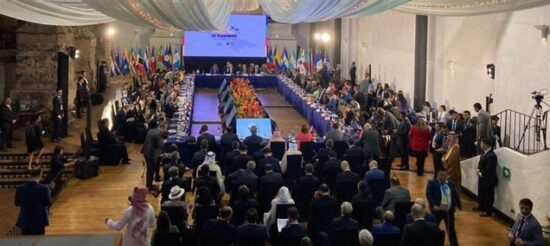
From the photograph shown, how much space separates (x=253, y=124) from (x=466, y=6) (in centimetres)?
871

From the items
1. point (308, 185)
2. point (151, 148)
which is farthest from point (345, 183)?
point (151, 148)

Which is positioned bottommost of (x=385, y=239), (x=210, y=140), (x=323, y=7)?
(x=385, y=239)

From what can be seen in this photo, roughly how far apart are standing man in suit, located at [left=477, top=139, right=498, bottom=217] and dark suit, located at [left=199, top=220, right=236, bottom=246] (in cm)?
550

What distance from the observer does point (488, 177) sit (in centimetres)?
1201

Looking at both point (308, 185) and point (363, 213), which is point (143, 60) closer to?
point (308, 185)

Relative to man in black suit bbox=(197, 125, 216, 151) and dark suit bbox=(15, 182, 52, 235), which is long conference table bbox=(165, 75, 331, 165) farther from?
dark suit bbox=(15, 182, 52, 235)

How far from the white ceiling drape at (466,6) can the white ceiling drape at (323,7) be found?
388mm

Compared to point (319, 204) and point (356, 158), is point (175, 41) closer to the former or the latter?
point (356, 158)

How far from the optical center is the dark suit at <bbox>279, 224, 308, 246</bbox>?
803 centimetres

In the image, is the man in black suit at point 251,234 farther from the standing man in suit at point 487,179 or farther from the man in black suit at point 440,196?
the standing man in suit at point 487,179

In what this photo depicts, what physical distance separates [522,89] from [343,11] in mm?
8254

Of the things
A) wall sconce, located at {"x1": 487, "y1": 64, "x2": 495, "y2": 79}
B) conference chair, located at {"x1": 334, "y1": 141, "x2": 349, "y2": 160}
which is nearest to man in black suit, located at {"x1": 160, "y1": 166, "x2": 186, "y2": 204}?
conference chair, located at {"x1": 334, "y1": 141, "x2": 349, "y2": 160}

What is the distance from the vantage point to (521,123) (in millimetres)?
15023

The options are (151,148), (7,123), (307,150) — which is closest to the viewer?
(151,148)
